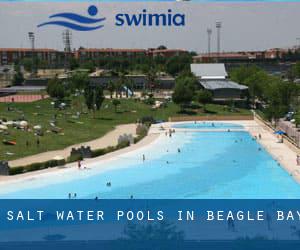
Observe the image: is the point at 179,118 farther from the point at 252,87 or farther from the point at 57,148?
the point at 57,148

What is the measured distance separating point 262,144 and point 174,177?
10.4 meters

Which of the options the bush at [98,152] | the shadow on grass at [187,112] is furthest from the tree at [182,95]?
the bush at [98,152]

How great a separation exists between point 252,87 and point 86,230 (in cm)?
4043

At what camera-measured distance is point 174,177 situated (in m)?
24.9

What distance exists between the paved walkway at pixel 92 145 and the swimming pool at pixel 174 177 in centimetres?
231

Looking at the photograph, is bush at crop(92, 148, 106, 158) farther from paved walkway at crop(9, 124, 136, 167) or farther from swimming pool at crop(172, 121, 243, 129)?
swimming pool at crop(172, 121, 243, 129)

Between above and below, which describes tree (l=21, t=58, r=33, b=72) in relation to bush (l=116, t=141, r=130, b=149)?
above

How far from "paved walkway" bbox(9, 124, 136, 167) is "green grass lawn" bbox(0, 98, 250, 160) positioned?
548 millimetres

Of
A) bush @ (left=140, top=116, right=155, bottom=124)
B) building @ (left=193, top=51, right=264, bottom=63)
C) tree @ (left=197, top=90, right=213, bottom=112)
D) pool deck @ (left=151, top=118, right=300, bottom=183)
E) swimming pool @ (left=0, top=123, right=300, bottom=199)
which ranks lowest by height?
swimming pool @ (left=0, top=123, right=300, bottom=199)

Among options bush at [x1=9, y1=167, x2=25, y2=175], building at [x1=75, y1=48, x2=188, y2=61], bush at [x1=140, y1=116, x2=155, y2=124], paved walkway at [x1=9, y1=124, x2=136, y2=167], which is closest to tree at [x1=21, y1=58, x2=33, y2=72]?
building at [x1=75, y1=48, x2=188, y2=61]

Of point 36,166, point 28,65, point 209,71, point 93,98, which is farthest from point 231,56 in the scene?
point 36,166

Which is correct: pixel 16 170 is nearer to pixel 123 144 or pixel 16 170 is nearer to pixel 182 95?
pixel 123 144

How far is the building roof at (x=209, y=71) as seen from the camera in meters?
75.3

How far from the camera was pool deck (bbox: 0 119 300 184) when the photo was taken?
24578 mm
